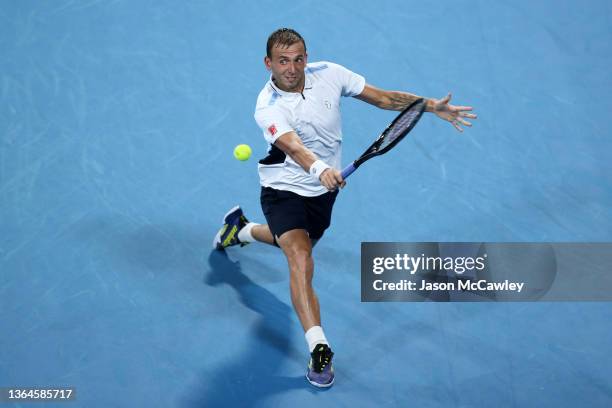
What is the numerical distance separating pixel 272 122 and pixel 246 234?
1179mm

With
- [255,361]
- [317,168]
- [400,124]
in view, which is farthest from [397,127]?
[255,361]

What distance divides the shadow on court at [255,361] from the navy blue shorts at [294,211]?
585mm

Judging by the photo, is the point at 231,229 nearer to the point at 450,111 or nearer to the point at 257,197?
the point at 257,197

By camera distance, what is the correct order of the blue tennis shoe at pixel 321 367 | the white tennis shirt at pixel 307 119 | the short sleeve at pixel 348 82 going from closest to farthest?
the blue tennis shoe at pixel 321 367, the white tennis shirt at pixel 307 119, the short sleeve at pixel 348 82

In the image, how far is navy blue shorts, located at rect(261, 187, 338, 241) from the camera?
534 centimetres

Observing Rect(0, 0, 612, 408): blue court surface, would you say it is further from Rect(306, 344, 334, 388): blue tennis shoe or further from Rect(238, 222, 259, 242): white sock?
Rect(238, 222, 259, 242): white sock

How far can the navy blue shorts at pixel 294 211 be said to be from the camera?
5.34m

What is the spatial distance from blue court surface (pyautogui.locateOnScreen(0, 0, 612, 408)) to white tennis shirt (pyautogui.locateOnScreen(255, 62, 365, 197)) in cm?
84

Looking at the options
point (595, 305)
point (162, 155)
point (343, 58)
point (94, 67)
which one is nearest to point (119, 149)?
point (162, 155)

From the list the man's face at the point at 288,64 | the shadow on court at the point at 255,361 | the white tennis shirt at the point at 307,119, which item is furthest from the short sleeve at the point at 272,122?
the shadow on court at the point at 255,361

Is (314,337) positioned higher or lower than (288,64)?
lower

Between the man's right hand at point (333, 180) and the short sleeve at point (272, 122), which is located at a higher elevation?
the short sleeve at point (272, 122)

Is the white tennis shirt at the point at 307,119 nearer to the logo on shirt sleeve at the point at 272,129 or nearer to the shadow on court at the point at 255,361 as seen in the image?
the logo on shirt sleeve at the point at 272,129

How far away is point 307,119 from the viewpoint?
208 inches
